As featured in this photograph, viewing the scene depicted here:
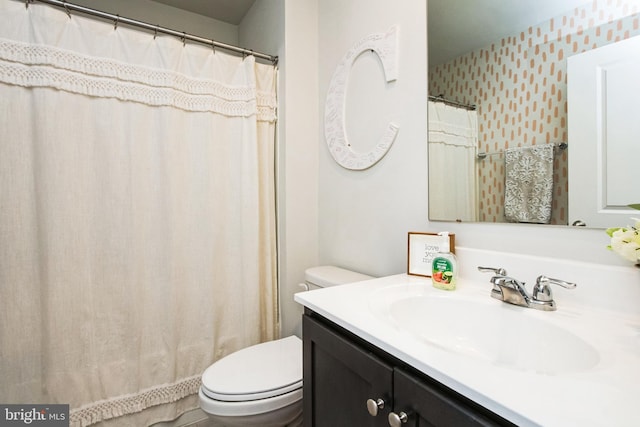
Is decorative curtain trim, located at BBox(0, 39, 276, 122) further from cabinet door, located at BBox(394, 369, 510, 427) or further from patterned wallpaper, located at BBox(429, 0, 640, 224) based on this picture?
cabinet door, located at BBox(394, 369, 510, 427)

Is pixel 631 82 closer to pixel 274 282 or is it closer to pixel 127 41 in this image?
pixel 274 282

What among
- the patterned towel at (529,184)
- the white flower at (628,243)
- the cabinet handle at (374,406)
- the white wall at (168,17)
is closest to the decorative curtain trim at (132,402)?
the cabinet handle at (374,406)

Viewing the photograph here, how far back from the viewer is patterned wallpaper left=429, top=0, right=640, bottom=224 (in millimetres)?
765

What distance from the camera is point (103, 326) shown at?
133cm

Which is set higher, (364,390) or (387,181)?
(387,181)

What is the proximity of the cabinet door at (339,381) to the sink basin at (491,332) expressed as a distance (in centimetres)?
12

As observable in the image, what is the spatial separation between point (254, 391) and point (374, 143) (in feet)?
3.62

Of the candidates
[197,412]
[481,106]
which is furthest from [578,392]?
[197,412]

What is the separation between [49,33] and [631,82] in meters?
1.93

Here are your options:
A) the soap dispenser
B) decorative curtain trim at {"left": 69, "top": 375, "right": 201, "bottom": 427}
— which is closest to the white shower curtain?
the soap dispenser

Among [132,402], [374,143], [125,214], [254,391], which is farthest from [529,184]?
[132,402]

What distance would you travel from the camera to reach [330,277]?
1.41 meters

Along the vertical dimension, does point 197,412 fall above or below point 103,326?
below

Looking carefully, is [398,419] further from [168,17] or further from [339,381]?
[168,17]
